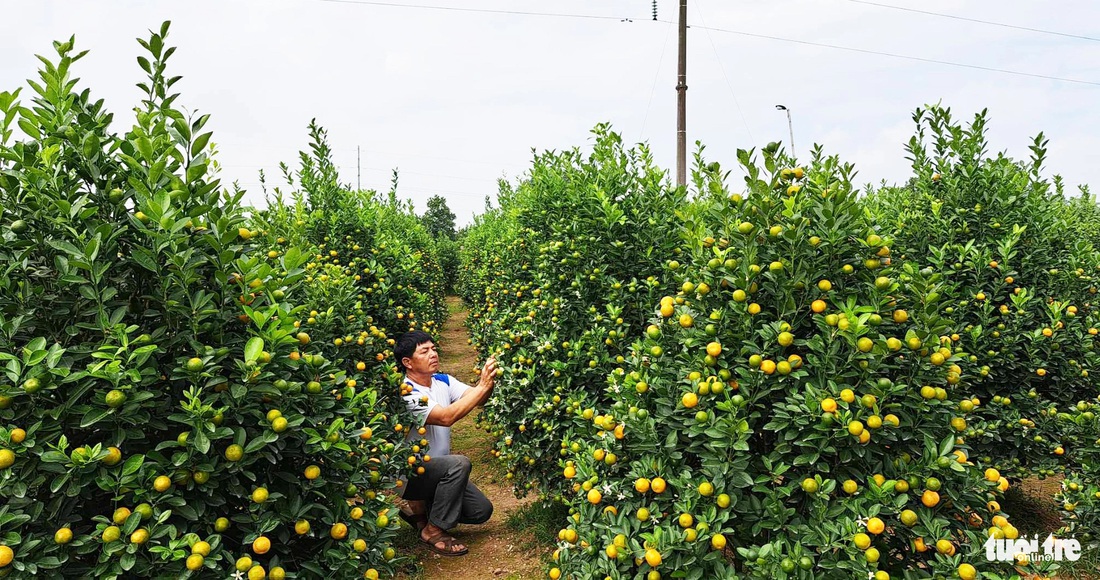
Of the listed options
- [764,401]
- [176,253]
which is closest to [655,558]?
[764,401]

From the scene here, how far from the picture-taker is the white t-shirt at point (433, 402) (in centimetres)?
439

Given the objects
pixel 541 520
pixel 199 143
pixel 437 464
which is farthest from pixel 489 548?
pixel 199 143

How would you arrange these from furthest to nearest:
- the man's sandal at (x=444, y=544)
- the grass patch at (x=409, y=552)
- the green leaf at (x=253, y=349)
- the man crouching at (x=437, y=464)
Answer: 1. the man's sandal at (x=444, y=544)
2. the man crouching at (x=437, y=464)
3. the grass patch at (x=409, y=552)
4. the green leaf at (x=253, y=349)

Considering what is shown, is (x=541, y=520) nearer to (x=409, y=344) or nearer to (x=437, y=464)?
(x=437, y=464)

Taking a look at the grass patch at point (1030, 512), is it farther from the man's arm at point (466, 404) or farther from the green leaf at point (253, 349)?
the green leaf at point (253, 349)

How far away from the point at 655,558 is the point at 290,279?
1605mm

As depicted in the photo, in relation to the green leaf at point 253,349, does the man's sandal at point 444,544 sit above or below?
below

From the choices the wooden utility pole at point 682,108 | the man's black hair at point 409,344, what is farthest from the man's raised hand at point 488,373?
the wooden utility pole at point 682,108

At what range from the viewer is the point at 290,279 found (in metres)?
2.20

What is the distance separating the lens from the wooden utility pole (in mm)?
9852

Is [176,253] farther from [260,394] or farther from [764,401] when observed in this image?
[764,401]

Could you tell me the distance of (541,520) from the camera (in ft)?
16.0

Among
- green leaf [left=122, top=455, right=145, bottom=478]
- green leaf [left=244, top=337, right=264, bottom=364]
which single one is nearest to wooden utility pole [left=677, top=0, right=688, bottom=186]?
green leaf [left=244, top=337, right=264, bottom=364]

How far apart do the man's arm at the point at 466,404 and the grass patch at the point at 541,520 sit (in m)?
1.10
